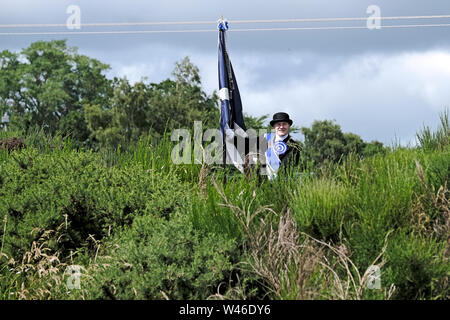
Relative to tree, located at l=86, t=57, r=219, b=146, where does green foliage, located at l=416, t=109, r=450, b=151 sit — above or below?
below

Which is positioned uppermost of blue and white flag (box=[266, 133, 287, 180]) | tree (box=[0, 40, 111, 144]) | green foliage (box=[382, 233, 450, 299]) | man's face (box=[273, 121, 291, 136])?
tree (box=[0, 40, 111, 144])

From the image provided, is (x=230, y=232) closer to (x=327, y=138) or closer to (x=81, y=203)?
(x=81, y=203)

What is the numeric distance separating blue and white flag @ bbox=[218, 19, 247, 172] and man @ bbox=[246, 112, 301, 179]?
40 cm

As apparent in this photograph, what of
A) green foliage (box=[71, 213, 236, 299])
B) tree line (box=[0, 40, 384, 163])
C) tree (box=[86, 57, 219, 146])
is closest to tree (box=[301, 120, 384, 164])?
tree line (box=[0, 40, 384, 163])

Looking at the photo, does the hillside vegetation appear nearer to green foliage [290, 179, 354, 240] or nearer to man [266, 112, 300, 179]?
green foliage [290, 179, 354, 240]

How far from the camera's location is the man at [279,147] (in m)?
7.46

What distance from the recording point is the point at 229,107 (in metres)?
7.99

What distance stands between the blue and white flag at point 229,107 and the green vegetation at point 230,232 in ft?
1.66

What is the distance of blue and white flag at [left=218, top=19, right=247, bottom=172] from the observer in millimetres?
7859

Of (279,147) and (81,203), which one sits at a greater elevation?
Result: (279,147)

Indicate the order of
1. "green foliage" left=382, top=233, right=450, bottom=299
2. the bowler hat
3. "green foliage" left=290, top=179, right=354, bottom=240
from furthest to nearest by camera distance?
1. the bowler hat
2. "green foliage" left=290, top=179, right=354, bottom=240
3. "green foliage" left=382, top=233, right=450, bottom=299

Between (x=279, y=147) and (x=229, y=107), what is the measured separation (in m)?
0.98

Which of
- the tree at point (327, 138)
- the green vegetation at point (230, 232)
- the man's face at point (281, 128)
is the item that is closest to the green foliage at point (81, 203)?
the green vegetation at point (230, 232)

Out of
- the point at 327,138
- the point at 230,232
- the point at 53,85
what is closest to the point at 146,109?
the point at 53,85
